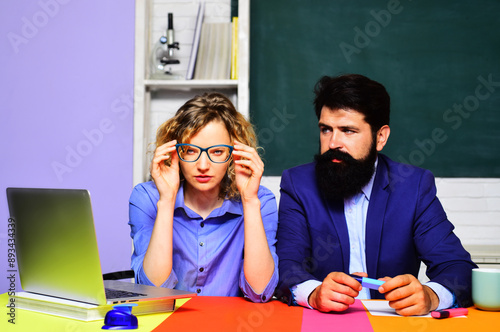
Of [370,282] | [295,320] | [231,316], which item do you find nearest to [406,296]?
[370,282]

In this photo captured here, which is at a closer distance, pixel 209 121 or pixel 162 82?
pixel 209 121

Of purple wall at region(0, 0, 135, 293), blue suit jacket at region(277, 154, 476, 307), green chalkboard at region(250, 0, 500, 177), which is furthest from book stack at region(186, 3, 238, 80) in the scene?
blue suit jacket at region(277, 154, 476, 307)

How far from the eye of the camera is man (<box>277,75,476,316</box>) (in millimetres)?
1660

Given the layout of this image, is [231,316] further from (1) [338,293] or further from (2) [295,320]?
(1) [338,293]

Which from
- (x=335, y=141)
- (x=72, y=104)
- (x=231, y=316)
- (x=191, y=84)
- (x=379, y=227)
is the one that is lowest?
(x=231, y=316)

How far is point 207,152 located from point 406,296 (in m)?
0.70

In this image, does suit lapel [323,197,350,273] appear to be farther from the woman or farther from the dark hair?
the dark hair

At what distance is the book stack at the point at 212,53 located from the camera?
2.84 m

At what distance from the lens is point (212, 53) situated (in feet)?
9.34

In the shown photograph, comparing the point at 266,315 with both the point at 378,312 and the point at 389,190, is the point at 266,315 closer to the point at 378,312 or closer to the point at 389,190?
the point at 378,312

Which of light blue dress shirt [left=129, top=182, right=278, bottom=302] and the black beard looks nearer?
light blue dress shirt [left=129, top=182, right=278, bottom=302]

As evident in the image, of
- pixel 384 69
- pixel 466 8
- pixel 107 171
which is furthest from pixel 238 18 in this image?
pixel 466 8

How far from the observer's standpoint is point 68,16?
2.87m

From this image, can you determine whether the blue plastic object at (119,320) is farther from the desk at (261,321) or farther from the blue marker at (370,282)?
the blue marker at (370,282)
